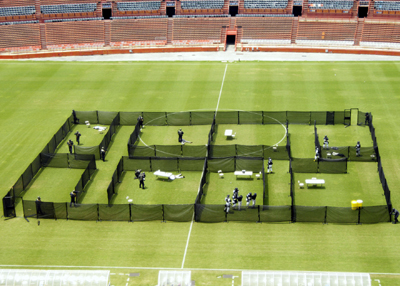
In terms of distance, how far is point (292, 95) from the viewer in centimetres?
6316

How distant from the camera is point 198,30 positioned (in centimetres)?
9306

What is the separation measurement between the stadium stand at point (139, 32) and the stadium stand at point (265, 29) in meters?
14.1

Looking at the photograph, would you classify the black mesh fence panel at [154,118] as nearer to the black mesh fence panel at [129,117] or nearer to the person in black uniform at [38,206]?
the black mesh fence panel at [129,117]

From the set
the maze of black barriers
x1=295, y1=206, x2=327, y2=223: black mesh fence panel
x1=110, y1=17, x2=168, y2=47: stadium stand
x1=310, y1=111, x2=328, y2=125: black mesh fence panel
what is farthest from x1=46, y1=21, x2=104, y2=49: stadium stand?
x1=295, y1=206, x2=327, y2=223: black mesh fence panel

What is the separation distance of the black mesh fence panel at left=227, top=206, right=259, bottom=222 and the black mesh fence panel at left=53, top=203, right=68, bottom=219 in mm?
12404

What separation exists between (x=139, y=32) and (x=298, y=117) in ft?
155

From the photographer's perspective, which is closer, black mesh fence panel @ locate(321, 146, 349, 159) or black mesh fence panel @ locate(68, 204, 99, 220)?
black mesh fence panel @ locate(68, 204, 99, 220)

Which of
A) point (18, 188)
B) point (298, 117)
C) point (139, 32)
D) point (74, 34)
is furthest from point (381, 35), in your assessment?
point (18, 188)

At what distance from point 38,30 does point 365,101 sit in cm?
6120

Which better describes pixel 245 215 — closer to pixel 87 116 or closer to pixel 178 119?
pixel 178 119

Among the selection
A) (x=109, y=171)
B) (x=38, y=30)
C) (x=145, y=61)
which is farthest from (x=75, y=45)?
(x=109, y=171)

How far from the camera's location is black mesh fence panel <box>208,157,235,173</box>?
147 ft

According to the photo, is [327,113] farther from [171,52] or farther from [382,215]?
[171,52]

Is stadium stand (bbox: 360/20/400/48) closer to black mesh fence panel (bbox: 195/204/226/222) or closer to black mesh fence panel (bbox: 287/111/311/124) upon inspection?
black mesh fence panel (bbox: 287/111/311/124)
